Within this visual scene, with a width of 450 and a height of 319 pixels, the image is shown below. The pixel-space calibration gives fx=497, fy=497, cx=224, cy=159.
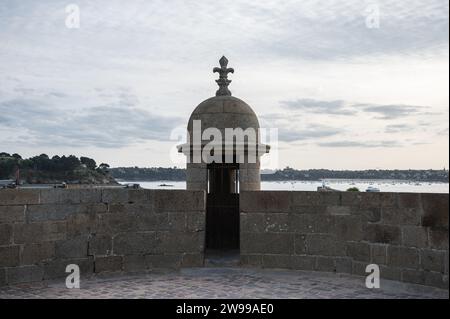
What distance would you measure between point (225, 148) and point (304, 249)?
217 centimetres

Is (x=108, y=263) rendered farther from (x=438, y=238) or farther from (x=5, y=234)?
(x=438, y=238)

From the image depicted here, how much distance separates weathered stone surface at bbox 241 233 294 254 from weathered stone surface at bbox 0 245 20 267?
318 cm

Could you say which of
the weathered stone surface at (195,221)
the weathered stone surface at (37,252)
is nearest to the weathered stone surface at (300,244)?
the weathered stone surface at (195,221)

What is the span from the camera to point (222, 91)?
9234 mm

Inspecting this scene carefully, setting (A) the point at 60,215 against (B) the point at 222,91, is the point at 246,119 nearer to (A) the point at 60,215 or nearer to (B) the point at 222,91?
(B) the point at 222,91

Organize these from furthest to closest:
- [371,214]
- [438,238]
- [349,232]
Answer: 1. [349,232]
2. [371,214]
3. [438,238]

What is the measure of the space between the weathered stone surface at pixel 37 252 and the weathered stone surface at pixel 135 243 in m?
0.89

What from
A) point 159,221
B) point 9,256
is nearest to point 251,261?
point 159,221

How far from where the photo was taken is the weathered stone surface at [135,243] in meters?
7.27

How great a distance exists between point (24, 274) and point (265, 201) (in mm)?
3511

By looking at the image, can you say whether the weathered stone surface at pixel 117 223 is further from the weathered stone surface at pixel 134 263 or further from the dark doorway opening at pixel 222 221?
the dark doorway opening at pixel 222 221

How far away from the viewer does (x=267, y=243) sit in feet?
24.6

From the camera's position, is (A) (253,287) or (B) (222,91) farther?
(B) (222,91)
